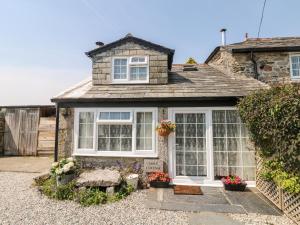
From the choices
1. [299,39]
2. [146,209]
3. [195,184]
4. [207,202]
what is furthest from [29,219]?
[299,39]

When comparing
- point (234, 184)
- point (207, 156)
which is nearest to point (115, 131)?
point (207, 156)

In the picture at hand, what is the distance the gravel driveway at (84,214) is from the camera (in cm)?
445

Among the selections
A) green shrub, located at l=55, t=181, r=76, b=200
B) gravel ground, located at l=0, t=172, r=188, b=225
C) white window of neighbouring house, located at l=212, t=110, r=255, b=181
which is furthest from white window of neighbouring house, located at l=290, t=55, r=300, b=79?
green shrub, located at l=55, t=181, r=76, b=200

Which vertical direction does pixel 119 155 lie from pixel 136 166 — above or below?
above

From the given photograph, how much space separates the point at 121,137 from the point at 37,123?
7690mm

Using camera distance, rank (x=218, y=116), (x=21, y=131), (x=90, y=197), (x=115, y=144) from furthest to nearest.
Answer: (x=21, y=131) → (x=115, y=144) → (x=218, y=116) → (x=90, y=197)

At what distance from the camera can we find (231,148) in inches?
278

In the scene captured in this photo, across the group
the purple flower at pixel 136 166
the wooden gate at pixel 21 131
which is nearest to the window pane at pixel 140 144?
the purple flower at pixel 136 166

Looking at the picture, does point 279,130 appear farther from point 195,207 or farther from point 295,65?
point 295,65

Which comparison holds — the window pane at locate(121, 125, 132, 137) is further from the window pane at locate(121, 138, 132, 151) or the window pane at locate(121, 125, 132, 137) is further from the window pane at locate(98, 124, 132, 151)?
the window pane at locate(121, 138, 132, 151)

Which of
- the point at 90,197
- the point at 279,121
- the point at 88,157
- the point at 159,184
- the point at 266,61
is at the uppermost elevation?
the point at 266,61

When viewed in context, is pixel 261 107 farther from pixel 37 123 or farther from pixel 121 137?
pixel 37 123

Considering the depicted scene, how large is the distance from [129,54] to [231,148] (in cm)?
556

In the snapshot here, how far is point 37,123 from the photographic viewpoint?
1241cm
